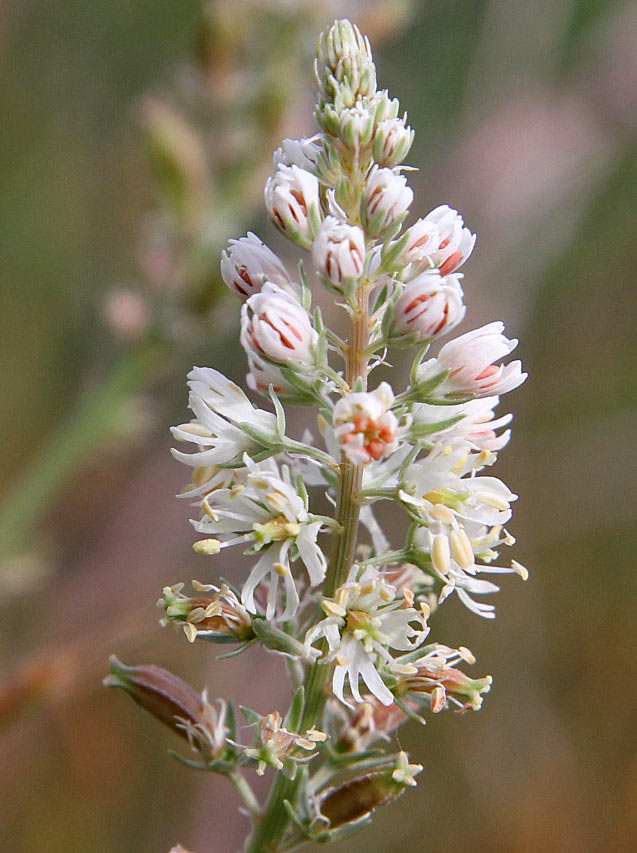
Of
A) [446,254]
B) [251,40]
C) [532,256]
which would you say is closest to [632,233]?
[532,256]

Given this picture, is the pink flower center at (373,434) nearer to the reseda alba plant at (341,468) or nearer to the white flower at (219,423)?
the reseda alba plant at (341,468)

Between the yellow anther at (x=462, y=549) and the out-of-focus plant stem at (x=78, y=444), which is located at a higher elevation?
the out-of-focus plant stem at (x=78, y=444)

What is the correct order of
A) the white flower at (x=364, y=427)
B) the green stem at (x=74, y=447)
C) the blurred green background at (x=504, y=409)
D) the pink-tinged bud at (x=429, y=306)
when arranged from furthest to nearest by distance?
1. the blurred green background at (x=504, y=409)
2. the green stem at (x=74, y=447)
3. the pink-tinged bud at (x=429, y=306)
4. the white flower at (x=364, y=427)

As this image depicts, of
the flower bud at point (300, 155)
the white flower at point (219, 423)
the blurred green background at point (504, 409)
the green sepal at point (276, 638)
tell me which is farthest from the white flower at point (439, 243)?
the blurred green background at point (504, 409)

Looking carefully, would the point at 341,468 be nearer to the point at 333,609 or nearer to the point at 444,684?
the point at 333,609

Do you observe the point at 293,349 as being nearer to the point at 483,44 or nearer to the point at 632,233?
the point at 483,44

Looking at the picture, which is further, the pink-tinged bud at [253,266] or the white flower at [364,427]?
the pink-tinged bud at [253,266]

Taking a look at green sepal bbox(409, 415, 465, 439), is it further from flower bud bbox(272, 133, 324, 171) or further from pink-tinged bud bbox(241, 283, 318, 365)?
flower bud bbox(272, 133, 324, 171)
